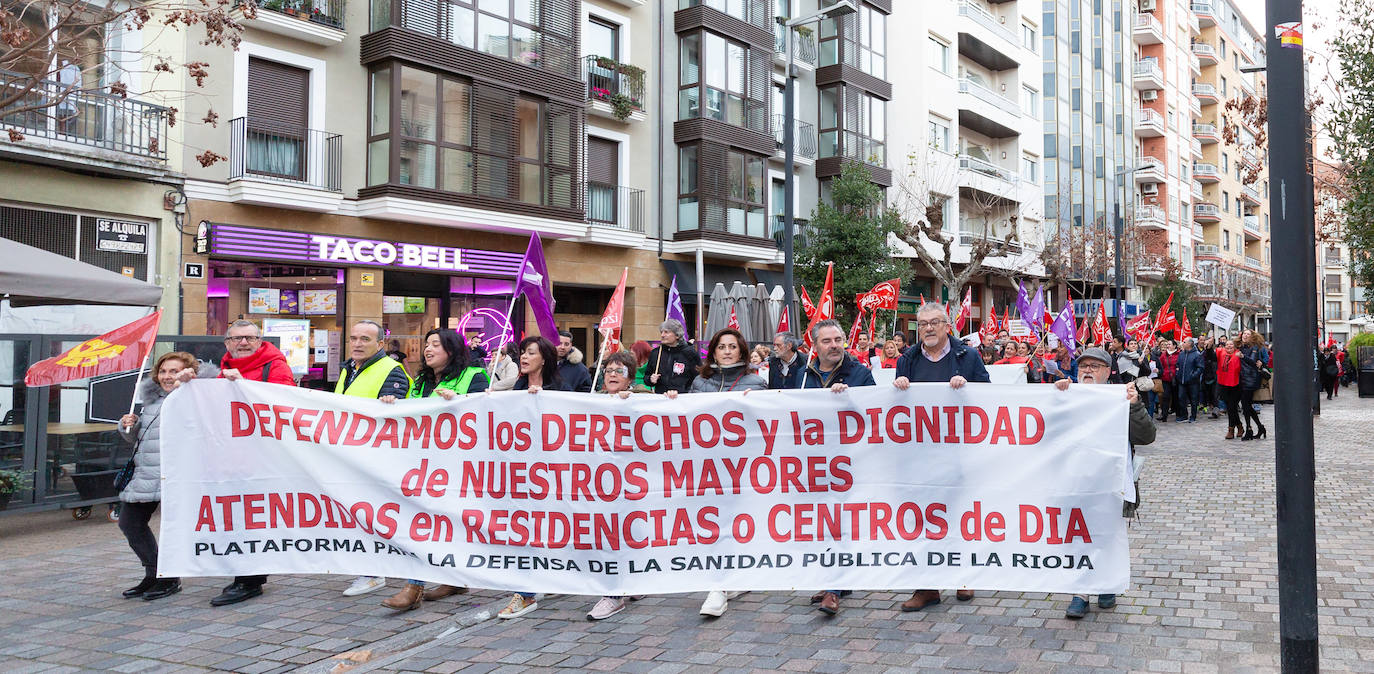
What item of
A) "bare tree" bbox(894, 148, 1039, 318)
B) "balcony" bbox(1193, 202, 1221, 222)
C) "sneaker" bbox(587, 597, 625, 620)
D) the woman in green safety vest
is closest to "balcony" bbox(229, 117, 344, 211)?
the woman in green safety vest

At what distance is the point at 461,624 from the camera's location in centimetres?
586

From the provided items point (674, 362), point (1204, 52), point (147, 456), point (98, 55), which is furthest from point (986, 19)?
point (147, 456)

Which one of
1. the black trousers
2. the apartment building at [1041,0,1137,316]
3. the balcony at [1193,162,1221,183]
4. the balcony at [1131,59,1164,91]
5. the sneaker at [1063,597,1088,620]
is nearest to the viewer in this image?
the sneaker at [1063,597,1088,620]

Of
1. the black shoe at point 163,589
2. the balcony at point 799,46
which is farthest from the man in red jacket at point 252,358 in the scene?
the balcony at point 799,46

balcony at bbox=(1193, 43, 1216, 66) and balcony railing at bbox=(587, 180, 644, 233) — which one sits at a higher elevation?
balcony at bbox=(1193, 43, 1216, 66)

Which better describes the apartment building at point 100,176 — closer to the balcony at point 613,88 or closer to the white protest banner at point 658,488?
the white protest banner at point 658,488

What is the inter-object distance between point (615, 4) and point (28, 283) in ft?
58.9

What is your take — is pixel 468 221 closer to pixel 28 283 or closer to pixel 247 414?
pixel 28 283

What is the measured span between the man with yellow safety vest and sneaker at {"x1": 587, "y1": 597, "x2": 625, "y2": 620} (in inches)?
66.8

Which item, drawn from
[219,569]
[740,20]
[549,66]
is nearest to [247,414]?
[219,569]

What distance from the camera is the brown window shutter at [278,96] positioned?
702 inches

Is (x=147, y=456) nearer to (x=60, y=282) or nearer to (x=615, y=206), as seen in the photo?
(x=60, y=282)

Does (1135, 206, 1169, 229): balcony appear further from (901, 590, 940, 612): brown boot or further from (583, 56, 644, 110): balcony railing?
(901, 590, 940, 612): brown boot

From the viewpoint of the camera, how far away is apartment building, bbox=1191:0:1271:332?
64062 mm
